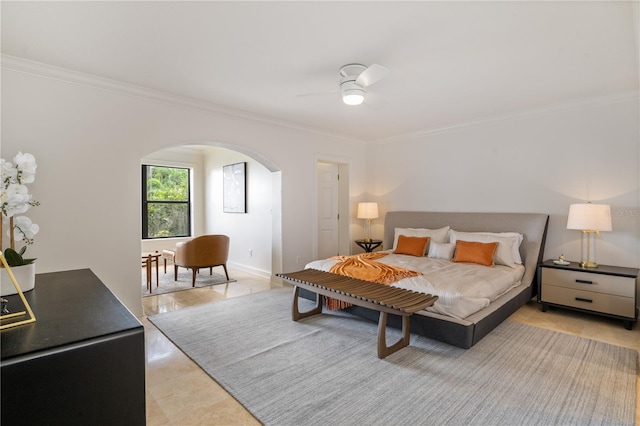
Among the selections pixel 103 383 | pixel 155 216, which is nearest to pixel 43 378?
pixel 103 383

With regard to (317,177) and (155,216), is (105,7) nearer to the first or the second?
(317,177)

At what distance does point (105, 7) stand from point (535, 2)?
9.19ft

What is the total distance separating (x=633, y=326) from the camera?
3.41 m

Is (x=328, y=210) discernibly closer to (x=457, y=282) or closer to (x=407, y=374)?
(x=457, y=282)

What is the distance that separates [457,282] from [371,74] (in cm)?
211

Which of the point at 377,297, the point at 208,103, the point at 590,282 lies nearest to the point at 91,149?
the point at 208,103

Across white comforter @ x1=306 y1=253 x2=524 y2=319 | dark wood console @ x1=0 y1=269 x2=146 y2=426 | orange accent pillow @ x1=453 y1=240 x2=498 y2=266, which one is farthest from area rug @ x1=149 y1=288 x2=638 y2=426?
dark wood console @ x1=0 y1=269 x2=146 y2=426

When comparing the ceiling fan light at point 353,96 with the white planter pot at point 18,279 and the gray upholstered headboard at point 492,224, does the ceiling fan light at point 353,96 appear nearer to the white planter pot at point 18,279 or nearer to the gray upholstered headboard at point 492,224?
the white planter pot at point 18,279

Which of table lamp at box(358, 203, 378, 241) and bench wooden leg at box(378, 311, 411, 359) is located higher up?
table lamp at box(358, 203, 378, 241)

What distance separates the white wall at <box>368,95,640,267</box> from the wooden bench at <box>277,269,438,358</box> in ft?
8.48

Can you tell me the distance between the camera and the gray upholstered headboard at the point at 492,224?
413cm

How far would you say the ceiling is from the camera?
7.06ft

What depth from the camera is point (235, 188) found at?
6395 millimetres

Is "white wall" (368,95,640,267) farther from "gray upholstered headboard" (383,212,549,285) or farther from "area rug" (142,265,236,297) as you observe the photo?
"area rug" (142,265,236,297)
